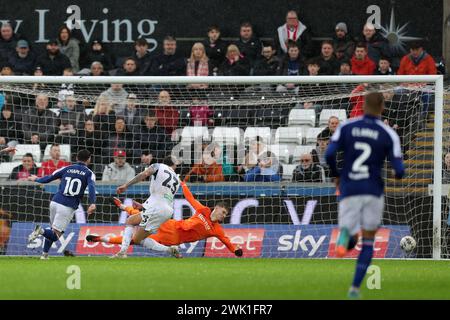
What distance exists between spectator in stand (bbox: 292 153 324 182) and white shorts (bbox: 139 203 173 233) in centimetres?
259

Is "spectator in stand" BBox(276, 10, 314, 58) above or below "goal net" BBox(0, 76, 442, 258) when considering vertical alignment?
above

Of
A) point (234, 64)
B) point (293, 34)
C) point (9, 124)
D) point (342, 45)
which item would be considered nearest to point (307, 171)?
point (234, 64)

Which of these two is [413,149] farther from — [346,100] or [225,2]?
[225,2]

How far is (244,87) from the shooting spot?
22359mm

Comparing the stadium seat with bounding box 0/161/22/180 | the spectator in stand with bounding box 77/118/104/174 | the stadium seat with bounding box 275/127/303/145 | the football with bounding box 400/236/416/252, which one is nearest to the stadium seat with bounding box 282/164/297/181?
the stadium seat with bounding box 275/127/303/145

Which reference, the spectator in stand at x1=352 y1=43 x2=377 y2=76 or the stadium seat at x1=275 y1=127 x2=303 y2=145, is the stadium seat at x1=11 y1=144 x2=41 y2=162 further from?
the spectator in stand at x1=352 y1=43 x2=377 y2=76

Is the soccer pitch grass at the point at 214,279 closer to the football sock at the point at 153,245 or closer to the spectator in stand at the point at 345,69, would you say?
the football sock at the point at 153,245

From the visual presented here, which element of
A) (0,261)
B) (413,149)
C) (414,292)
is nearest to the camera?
(414,292)

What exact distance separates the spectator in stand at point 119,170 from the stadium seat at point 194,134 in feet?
3.67

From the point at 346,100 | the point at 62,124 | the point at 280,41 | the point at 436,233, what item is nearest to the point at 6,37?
the point at 62,124

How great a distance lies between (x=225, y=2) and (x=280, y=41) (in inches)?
88.6

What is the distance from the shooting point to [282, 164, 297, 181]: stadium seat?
1967cm

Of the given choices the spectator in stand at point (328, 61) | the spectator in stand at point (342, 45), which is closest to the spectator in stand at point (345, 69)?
the spectator in stand at point (328, 61)

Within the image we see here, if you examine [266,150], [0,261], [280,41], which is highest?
[280,41]
